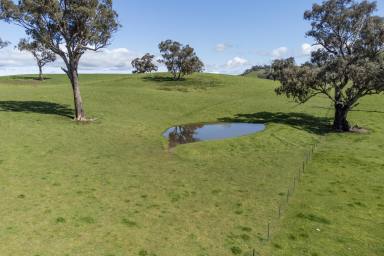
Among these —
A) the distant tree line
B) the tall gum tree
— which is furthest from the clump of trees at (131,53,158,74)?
the tall gum tree

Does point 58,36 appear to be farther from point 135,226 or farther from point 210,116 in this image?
point 135,226

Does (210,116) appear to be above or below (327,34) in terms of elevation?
below

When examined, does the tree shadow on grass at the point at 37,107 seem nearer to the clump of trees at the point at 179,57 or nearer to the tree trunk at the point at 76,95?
the tree trunk at the point at 76,95

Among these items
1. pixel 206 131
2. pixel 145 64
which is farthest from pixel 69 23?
pixel 145 64

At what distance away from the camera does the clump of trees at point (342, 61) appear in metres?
40.5

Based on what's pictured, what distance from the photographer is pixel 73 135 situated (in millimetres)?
35812

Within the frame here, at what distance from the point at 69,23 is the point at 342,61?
34858 millimetres

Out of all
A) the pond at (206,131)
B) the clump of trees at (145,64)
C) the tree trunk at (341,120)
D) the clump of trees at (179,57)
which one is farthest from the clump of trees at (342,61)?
the clump of trees at (145,64)

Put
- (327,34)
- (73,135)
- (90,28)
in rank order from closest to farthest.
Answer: (73,135) → (90,28) → (327,34)

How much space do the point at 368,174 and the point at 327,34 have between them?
26.5 m

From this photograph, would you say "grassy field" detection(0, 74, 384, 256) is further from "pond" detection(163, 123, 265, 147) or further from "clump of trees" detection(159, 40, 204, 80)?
"clump of trees" detection(159, 40, 204, 80)

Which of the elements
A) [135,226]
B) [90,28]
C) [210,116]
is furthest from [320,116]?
[135,226]

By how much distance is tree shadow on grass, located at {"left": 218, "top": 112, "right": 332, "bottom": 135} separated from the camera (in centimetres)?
4623

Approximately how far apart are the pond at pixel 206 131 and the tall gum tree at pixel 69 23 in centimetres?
1300
